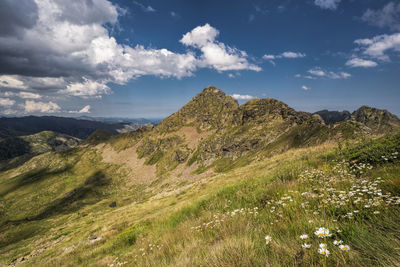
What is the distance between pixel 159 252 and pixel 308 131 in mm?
88250

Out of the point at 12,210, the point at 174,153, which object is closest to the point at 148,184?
the point at 174,153

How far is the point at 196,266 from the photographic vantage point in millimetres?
3070

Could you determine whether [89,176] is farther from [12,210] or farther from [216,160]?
[216,160]

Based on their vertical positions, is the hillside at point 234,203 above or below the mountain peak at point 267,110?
below

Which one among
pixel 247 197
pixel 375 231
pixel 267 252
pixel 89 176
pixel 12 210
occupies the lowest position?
pixel 12 210

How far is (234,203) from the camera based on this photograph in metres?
7.41

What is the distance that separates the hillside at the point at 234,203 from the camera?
3008mm

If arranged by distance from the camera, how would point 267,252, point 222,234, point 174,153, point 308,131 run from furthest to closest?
point 174,153, point 308,131, point 222,234, point 267,252

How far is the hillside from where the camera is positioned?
3008 millimetres

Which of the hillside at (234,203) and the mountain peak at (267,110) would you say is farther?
the mountain peak at (267,110)

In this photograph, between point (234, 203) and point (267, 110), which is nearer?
point (234, 203)

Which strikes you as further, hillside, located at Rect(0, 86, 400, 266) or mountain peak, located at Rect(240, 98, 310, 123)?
mountain peak, located at Rect(240, 98, 310, 123)

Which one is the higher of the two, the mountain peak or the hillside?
the mountain peak

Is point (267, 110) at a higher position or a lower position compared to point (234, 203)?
higher
